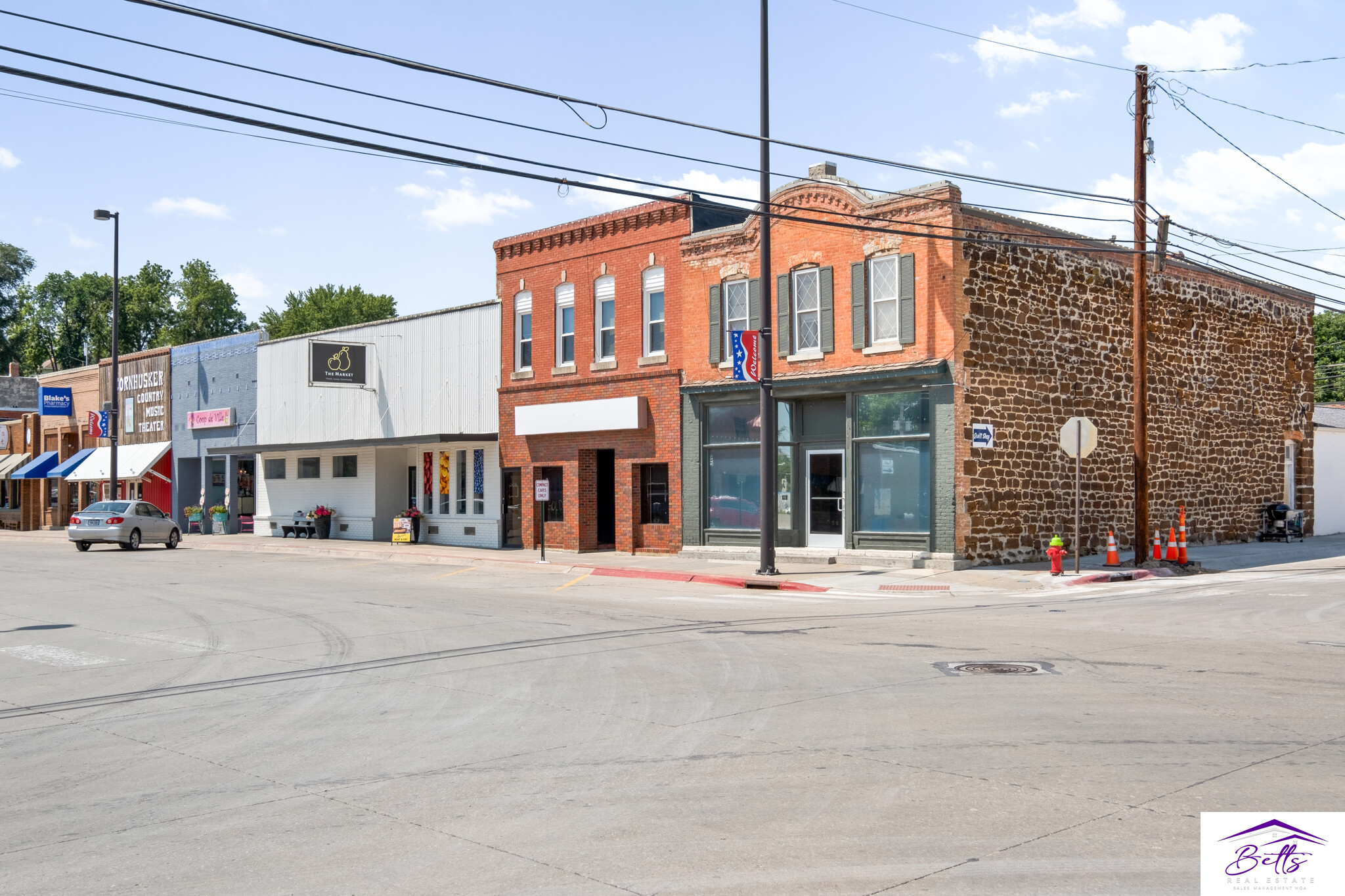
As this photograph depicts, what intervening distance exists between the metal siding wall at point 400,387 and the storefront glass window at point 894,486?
41.9ft

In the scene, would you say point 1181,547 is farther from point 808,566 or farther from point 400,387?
point 400,387

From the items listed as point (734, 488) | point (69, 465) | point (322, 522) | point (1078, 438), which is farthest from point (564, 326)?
point (69, 465)

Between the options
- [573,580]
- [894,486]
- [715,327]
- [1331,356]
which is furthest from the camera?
[1331,356]

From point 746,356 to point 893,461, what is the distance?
12.6 feet

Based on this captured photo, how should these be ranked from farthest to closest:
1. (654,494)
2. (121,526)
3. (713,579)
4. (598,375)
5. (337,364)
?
(337,364) → (121,526) → (598,375) → (654,494) → (713,579)

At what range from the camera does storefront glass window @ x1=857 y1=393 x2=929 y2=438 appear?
78.4 feet

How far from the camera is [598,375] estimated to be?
3027 cm

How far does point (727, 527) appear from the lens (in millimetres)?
27547

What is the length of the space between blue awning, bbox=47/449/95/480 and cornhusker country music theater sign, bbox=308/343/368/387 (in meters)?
20.3

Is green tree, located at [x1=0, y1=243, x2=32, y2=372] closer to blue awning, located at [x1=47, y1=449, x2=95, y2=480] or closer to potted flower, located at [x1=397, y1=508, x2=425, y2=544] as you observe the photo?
blue awning, located at [x1=47, y1=449, x2=95, y2=480]

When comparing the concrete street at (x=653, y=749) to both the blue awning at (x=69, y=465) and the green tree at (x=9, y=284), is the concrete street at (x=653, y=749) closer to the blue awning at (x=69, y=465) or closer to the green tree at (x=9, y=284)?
the blue awning at (x=69, y=465)

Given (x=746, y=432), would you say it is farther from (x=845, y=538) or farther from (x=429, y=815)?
(x=429, y=815)

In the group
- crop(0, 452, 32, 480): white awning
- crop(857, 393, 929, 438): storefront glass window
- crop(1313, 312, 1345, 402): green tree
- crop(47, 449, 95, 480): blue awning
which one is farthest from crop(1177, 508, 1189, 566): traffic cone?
crop(0, 452, 32, 480): white awning

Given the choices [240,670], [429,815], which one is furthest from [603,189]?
[429,815]
